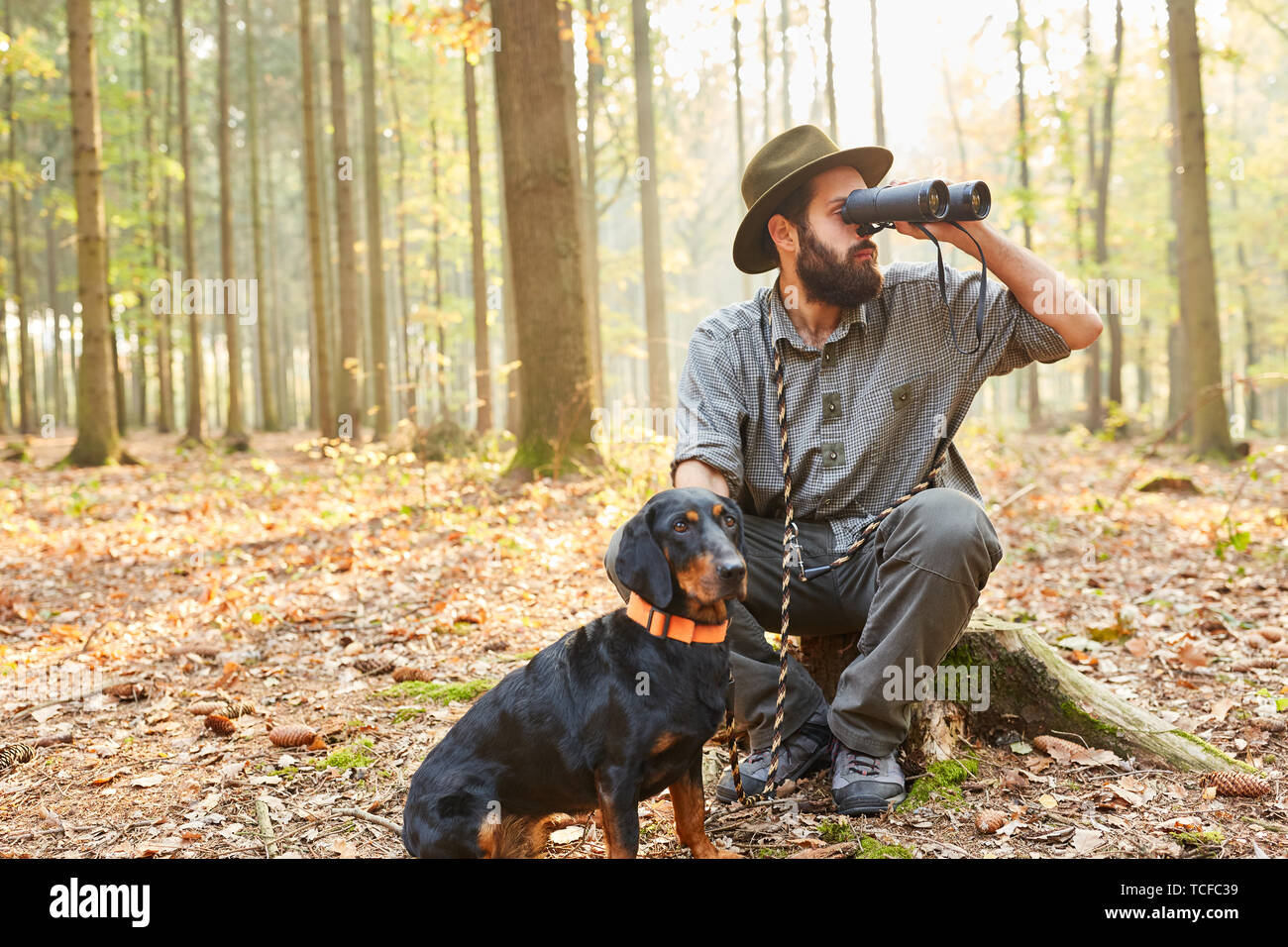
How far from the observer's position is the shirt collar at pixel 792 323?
3418 millimetres

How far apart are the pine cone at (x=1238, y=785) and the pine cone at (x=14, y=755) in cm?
436

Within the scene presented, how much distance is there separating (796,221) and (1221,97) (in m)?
40.0

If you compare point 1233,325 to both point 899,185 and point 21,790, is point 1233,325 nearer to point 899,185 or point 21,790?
point 899,185

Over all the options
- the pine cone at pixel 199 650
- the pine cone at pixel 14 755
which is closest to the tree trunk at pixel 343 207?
the pine cone at pixel 199 650

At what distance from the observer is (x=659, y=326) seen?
16.0 metres

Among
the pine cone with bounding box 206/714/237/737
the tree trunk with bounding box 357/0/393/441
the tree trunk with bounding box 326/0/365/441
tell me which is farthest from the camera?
the tree trunk with bounding box 357/0/393/441

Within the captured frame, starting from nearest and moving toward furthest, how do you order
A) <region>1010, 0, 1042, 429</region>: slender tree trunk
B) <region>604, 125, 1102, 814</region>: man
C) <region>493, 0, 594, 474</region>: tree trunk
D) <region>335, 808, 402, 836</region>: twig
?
1. <region>335, 808, 402, 836</region>: twig
2. <region>604, 125, 1102, 814</region>: man
3. <region>493, 0, 594, 474</region>: tree trunk
4. <region>1010, 0, 1042, 429</region>: slender tree trunk

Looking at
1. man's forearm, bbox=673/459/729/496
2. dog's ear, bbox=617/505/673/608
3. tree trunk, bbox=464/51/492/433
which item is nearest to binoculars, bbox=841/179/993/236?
man's forearm, bbox=673/459/729/496

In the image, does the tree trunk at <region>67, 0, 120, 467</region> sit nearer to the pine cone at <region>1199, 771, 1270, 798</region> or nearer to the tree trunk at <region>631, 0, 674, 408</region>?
the tree trunk at <region>631, 0, 674, 408</region>

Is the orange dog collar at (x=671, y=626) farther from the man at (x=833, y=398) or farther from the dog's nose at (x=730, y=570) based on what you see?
the man at (x=833, y=398)

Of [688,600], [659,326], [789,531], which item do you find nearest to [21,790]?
[688,600]

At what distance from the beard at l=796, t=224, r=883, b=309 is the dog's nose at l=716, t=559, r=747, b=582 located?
1.39 meters

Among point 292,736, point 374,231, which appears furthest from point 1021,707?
point 374,231

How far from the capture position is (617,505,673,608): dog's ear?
8.13 feet
